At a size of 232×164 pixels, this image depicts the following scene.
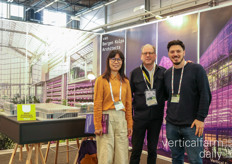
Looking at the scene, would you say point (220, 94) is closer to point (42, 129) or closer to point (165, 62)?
point (165, 62)

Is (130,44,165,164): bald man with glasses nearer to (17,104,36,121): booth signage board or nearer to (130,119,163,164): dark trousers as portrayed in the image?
(130,119,163,164): dark trousers

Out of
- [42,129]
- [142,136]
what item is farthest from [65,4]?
[142,136]

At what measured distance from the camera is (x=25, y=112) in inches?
107

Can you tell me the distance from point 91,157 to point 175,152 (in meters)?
1.09

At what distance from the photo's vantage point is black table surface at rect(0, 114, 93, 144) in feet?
8.30

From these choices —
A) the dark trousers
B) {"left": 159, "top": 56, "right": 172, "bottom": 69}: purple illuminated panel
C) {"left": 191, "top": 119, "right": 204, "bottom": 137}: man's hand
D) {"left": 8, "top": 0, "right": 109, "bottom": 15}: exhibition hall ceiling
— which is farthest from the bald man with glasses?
{"left": 8, "top": 0, "right": 109, "bottom": 15}: exhibition hall ceiling

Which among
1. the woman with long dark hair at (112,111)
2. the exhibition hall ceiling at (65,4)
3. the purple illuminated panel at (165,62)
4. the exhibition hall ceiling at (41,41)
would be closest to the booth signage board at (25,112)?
the woman with long dark hair at (112,111)

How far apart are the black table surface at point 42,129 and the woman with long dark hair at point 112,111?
48 cm

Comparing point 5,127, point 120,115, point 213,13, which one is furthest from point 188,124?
point 213,13

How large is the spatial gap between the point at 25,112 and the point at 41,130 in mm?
283

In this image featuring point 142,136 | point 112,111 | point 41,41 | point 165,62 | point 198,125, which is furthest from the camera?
point 41,41

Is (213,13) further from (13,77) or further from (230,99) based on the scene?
(13,77)

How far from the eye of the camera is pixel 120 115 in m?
2.49

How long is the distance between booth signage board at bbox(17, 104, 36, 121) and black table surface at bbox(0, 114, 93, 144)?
0.08 meters
